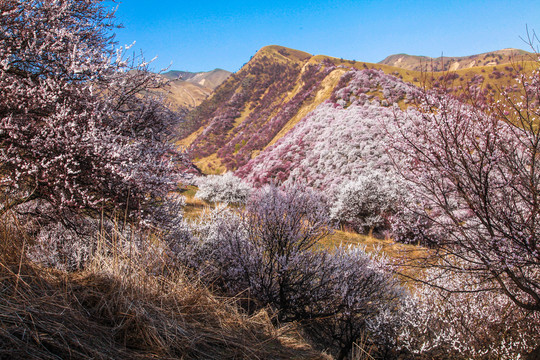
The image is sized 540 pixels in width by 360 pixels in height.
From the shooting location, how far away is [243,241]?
4.91m

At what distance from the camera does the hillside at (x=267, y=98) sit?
38.2 metres

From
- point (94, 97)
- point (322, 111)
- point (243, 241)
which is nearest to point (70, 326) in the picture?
point (243, 241)

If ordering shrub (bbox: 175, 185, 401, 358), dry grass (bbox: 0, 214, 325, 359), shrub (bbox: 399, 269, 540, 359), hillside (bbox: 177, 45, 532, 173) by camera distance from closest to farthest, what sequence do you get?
dry grass (bbox: 0, 214, 325, 359), shrub (bbox: 399, 269, 540, 359), shrub (bbox: 175, 185, 401, 358), hillside (bbox: 177, 45, 532, 173)

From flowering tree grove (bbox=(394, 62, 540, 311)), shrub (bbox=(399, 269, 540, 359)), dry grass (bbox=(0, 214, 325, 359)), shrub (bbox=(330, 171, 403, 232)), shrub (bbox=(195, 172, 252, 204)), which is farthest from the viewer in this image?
shrub (bbox=(195, 172, 252, 204))

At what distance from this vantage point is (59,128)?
11.2 ft

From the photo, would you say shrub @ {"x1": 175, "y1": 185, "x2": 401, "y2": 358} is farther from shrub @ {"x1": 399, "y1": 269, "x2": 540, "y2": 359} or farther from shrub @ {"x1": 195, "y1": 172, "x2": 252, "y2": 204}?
shrub @ {"x1": 195, "y1": 172, "x2": 252, "y2": 204}

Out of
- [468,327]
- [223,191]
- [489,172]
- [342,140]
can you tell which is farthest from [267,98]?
[468,327]

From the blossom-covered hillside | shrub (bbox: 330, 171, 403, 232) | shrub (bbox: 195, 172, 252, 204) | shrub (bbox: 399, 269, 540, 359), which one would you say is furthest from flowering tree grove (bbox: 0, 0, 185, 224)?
A: shrub (bbox: 195, 172, 252, 204)

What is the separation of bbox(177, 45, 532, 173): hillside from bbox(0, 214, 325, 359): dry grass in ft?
82.6

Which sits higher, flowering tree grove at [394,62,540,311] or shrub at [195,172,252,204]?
flowering tree grove at [394,62,540,311]

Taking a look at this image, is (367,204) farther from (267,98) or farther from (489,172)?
(267,98)

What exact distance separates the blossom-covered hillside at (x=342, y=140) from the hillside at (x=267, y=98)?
138cm

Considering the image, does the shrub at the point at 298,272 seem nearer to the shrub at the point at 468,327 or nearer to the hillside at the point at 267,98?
the shrub at the point at 468,327

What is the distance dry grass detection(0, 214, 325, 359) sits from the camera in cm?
157
